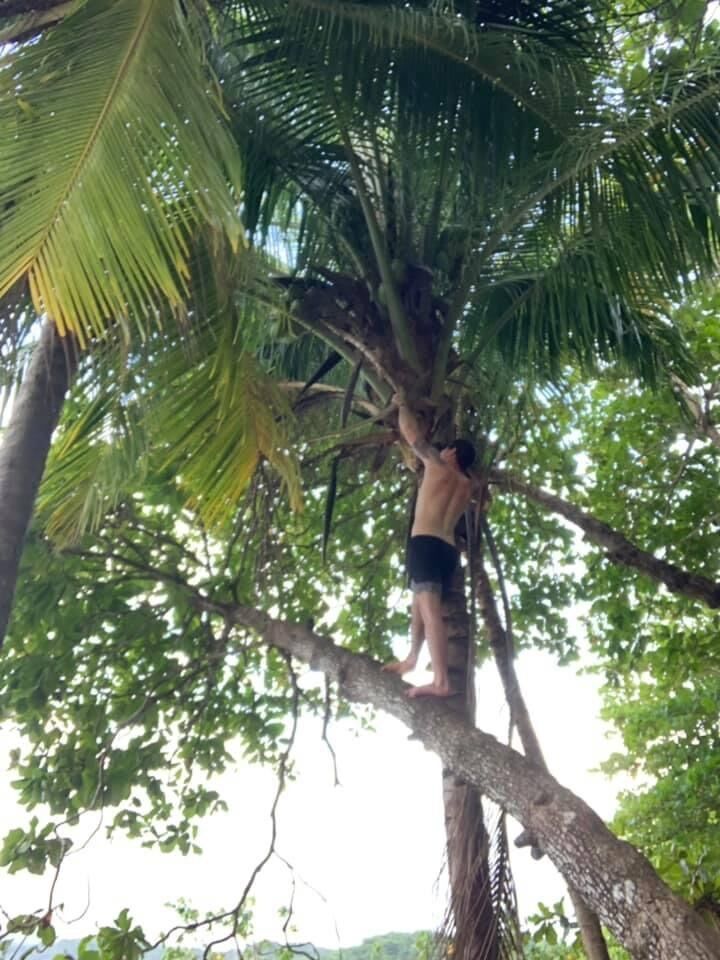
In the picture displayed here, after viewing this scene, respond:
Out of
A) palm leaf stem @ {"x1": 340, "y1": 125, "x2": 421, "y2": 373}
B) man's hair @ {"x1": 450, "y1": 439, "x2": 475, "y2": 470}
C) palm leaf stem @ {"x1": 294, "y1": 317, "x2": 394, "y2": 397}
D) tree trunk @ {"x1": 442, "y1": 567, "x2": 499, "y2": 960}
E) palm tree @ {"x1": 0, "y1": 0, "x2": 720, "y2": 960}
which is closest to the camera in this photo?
palm tree @ {"x1": 0, "y1": 0, "x2": 720, "y2": 960}

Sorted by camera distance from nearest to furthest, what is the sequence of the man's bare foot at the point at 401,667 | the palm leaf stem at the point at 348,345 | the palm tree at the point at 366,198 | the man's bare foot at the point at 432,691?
the palm tree at the point at 366,198, the man's bare foot at the point at 432,691, the man's bare foot at the point at 401,667, the palm leaf stem at the point at 348,345

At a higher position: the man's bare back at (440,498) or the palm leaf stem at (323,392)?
the palm leaf stem at (323,392)

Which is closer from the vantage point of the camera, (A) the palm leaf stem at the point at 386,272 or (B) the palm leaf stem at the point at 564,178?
(B) the palm leaf stem at the point at 564,178

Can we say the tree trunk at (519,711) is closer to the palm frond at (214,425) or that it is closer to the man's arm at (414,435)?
the man's arm at (414,435)

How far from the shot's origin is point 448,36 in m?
3.81

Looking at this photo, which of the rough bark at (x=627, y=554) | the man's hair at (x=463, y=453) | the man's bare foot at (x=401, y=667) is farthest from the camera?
the rough bark at (x=627, y=554)

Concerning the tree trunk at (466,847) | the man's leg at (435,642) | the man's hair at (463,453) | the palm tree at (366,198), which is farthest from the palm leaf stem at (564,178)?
the tree trunk at (466,847)

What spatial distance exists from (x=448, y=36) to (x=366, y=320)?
4.48 ft

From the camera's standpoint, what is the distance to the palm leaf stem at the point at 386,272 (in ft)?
14.6

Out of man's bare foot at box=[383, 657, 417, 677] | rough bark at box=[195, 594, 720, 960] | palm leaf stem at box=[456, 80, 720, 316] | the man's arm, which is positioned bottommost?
rough bark at box=[195, 594, 720, 960]

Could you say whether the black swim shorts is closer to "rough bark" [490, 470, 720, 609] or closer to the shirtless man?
the shirtless man

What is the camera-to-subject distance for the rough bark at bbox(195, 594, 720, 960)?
2.76m

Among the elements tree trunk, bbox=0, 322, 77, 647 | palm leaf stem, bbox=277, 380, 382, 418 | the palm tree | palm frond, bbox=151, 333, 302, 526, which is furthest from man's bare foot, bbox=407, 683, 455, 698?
tree trunk, bbox=0, 322, 77, 647

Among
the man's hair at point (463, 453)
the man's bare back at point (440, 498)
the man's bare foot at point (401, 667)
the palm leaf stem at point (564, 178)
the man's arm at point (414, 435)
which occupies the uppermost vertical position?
the palm leaf stem at point (564, 178)
